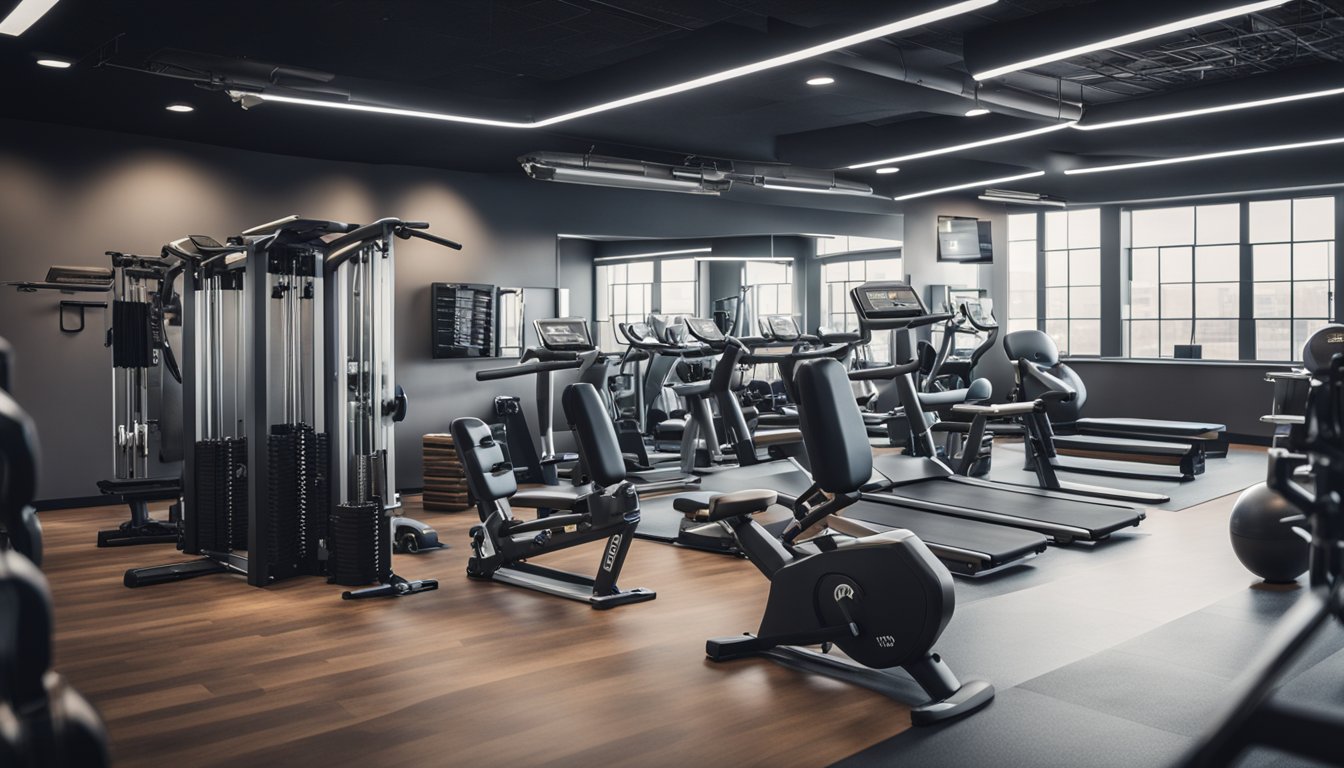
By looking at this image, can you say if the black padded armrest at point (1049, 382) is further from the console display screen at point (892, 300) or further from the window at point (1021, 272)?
the window at point (1021, 272)

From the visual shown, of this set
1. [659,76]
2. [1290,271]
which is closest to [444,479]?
[659,76]

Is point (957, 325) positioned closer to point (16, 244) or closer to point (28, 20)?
point (28, 20)

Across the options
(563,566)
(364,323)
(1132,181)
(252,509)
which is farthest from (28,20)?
(1132,181)

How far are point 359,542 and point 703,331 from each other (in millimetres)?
3969

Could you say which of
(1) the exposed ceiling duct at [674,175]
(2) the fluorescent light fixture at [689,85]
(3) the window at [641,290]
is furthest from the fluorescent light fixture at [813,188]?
(2) the fluorescent light fixture at [689,85]

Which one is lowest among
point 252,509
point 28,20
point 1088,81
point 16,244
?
point 252,509

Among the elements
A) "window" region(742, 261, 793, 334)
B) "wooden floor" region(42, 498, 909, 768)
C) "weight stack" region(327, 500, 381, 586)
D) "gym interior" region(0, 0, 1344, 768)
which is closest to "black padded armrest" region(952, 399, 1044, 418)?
"gym interior" region(0, 0, 1344, 768)

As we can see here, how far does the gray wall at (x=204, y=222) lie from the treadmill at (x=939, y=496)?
3.84 meters

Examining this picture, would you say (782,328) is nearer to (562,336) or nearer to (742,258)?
(562,336)

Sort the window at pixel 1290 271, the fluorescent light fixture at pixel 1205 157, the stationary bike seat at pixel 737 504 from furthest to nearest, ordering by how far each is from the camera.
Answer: the window at pixel 1290 271 → the fluorescent light fixture at pixel 1205 157 → the stationary bike seat at pixel 737 504

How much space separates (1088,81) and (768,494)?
6.14 meters

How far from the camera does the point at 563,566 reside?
5281mm

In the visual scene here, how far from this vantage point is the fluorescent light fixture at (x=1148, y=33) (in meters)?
4.72

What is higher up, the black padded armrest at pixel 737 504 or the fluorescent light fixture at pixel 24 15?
the fluorescent light fixture at pixel 24 15
